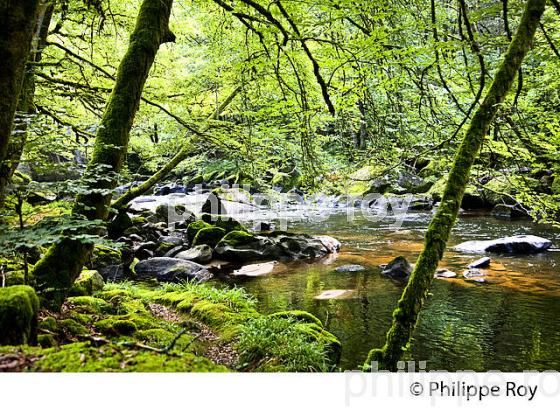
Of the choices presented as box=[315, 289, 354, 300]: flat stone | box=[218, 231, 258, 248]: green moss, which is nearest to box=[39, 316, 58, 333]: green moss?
box=[315, 289, 354, 300]: flat stone

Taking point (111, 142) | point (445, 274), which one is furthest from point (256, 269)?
point (111, 142)

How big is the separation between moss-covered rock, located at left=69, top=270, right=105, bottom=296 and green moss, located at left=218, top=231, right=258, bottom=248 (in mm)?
4982

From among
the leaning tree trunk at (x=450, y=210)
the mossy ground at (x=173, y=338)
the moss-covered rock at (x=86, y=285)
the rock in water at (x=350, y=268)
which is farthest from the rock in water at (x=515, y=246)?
the moss-covered rock at (x=86, y=285)

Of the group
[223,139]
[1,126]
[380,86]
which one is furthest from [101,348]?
[223,139]

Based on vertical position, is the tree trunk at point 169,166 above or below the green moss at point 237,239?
above

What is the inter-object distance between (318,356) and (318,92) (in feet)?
10.4

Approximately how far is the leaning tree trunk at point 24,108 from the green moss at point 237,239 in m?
6.20

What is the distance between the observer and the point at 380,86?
4.08 metres

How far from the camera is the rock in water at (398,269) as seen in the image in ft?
26.8

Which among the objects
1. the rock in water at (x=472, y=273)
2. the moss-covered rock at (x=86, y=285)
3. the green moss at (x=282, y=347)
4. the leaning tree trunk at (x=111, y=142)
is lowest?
the rock in water at (x=472, y=273)

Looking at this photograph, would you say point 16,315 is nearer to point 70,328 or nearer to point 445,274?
point 70,328

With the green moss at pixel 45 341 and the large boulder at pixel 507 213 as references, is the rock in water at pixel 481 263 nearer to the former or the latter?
the large boulder at pixel 507 213

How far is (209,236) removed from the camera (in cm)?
1122

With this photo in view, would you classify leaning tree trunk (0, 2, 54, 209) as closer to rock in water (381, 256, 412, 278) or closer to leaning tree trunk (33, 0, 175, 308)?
leaning tree trunk (33, 0, 175, 308)
